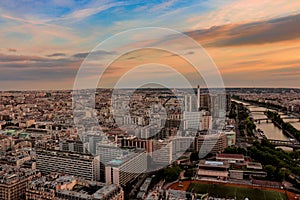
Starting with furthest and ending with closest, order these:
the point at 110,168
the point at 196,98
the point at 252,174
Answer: the point at 196,98 < the point at 252,174 < the point at 110,168

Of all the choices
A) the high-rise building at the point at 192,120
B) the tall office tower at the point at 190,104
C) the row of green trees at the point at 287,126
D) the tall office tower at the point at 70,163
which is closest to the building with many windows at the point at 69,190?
the tall office tower at the point at 70,163

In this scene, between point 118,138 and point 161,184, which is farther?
point 118,138

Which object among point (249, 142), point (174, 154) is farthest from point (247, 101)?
point (174, 154)

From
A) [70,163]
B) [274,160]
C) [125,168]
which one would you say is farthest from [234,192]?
[70,163]

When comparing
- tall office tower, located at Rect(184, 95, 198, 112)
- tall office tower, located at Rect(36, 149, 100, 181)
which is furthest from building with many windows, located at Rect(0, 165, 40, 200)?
tall office tower, located at Rect(184, 95, 198, 112)

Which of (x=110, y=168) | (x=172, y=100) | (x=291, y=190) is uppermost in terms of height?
(x=172, y=100)

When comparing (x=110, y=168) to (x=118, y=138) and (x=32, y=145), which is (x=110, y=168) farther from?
(x=32, y=145)

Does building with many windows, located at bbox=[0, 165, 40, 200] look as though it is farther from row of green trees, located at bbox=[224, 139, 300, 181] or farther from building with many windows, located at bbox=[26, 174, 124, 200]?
row of green trees, located at bbox=[224, 139, 300, 181]
